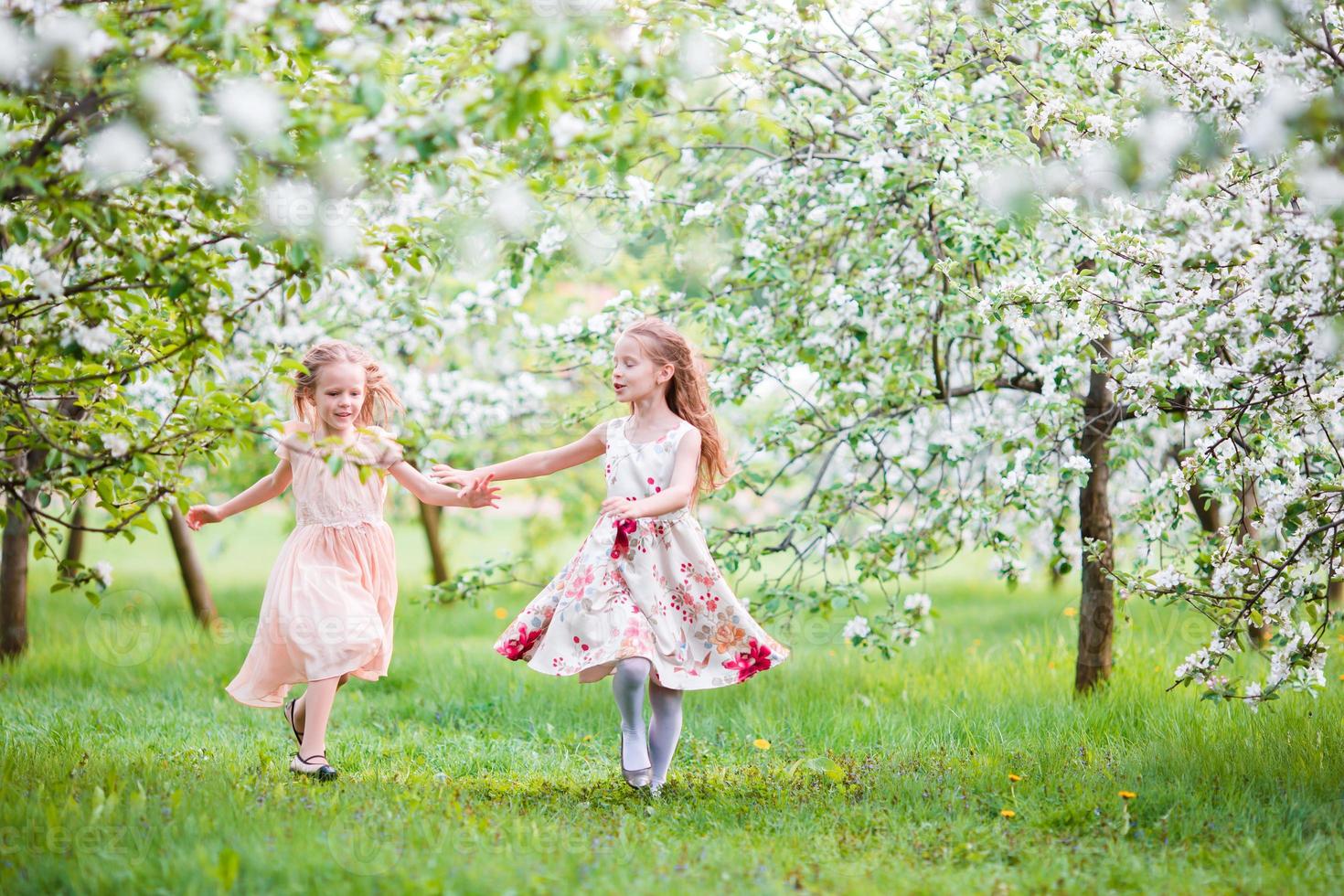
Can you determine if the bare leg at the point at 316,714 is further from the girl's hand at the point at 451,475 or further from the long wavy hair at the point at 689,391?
the long wavy hair at the point at 689,391

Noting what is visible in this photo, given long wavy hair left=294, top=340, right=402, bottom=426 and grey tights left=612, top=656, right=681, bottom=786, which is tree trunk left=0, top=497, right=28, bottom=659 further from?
grey tights left=612, top=656, right=681, bottom=786

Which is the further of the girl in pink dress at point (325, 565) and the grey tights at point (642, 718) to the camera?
the girl in pink dress at point (325, 565)

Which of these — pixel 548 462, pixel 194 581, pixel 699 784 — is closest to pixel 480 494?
pixel 548 462

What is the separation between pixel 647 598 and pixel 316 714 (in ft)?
4.40

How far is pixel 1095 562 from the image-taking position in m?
5.49

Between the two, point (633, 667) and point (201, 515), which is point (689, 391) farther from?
point (201, 515)

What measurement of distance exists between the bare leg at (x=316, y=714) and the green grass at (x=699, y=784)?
5.4 inches

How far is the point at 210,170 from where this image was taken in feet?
10.9

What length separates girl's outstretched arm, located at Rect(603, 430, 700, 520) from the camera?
4.14 m

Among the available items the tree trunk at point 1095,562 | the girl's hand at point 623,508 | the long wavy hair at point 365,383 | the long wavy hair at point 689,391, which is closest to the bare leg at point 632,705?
the girl's hand at point 623,508

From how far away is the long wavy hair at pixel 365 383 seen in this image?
4.63m

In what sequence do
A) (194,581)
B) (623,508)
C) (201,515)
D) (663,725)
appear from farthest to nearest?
(194,581)
(201,515)
(663,725)
(623,508)

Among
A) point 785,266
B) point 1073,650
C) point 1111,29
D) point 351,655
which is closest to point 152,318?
point 351,655

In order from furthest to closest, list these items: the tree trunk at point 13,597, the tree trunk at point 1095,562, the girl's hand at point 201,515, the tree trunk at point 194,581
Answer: the tree trunk at point 194,581
the tree trunk at point 13,597
the tree trunk at point 1095,562
the girl's hand at point 201,515
